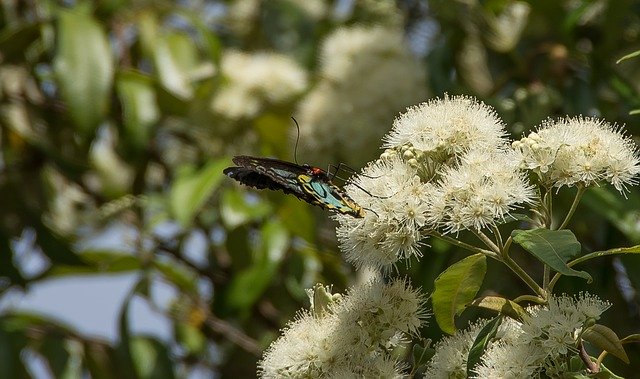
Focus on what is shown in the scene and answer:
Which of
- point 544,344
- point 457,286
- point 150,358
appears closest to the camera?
point 544,344

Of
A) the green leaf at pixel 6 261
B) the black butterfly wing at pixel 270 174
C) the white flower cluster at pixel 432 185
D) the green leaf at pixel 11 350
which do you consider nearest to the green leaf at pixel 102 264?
the green leaf at pixel 6 261

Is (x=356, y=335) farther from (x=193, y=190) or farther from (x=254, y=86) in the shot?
(x=254, y=86)

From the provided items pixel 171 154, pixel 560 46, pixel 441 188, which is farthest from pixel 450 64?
pixel 441 188

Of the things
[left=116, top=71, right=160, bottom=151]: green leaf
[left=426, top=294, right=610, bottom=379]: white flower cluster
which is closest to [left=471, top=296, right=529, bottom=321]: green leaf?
[left=426, top=294, right=610, bottom=379]: white flower cluster

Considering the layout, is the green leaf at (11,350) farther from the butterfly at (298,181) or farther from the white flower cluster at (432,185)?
the white flower cluster at (432,185)

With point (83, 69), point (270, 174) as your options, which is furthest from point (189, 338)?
point (270, 174)

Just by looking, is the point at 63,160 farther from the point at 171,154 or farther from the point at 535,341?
the point at 535,341
